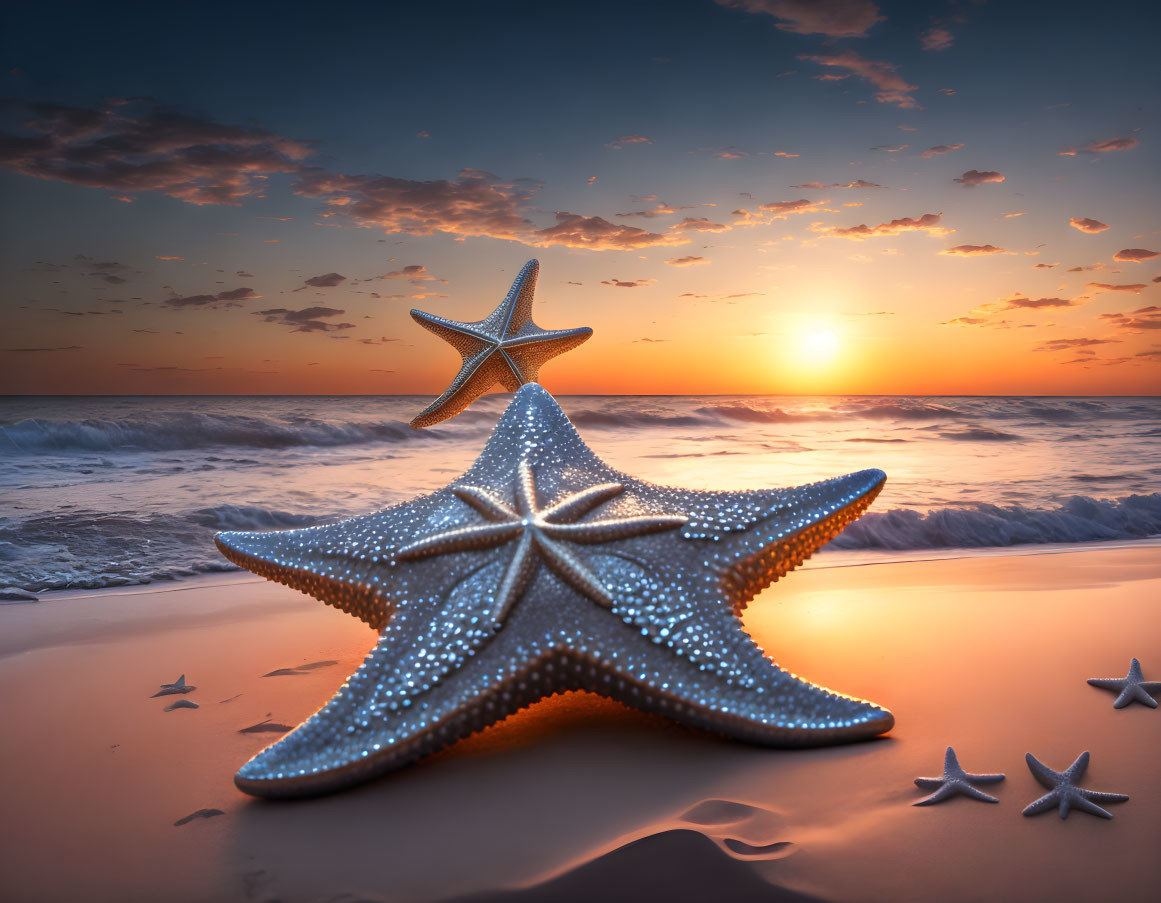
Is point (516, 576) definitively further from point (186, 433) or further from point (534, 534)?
Answer: point (186, 433)

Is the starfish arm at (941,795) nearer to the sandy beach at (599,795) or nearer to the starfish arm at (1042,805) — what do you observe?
the sandy beach at (599,795)

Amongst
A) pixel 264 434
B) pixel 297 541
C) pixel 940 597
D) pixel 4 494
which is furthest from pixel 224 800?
pixel 264 434

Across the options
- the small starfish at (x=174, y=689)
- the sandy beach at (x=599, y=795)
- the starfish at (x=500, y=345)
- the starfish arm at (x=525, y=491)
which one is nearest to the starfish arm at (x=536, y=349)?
the starfish at (x=500, y=345)

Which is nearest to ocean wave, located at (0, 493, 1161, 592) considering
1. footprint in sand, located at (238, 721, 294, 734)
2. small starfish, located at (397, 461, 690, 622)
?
footprint in sand, located at (238, 721, 294, 734)

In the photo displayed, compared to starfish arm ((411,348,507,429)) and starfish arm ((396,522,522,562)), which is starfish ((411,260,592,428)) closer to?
starfish arm ((411,348,507,429))

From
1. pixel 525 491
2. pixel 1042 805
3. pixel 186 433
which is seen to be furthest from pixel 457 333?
pixel 186 433
